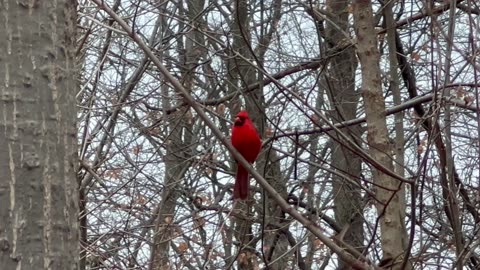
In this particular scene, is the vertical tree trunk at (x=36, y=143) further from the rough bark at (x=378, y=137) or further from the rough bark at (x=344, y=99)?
the rough bark at (x=344, y=99)

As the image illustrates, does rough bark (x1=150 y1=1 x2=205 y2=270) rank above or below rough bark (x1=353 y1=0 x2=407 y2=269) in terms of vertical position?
above

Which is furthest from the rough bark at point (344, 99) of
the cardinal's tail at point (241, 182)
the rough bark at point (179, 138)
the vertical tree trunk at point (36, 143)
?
the vertical tree trunk at point (36, 143)

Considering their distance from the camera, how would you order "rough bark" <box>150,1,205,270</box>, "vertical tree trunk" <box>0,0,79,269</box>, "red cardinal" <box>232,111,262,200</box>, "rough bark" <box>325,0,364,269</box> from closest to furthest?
1. "vertical tree trunk" <box>0,0,79,269</box>
2. "red cardinal" <box>232,111,262,200</box>
3. "rough bark" <box>150,1,205,270</box>
4. "rough bark" <box>325,0,364,269</box>

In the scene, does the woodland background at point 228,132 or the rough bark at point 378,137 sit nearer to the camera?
the woodland background at point 228,132

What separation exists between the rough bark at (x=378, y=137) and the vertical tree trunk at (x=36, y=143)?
1.80m

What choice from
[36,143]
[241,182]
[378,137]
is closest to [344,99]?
[241,182]

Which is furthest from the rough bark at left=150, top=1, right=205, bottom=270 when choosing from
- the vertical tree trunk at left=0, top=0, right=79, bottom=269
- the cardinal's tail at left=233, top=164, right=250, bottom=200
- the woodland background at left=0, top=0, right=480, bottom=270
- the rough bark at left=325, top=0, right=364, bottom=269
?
the vertical tree trunk at left=0, top=0, right=79, bottom=269

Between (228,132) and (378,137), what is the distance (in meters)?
5.09

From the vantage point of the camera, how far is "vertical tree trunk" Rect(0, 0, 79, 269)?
4.78 ft

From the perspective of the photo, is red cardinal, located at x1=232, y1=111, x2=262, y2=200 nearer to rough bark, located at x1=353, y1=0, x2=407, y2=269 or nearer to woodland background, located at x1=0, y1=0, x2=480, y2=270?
woodland background, located at x1=0, y1=0, x2=480, y2=270

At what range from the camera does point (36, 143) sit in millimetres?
1498

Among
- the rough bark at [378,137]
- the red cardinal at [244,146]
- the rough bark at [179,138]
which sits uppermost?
the rough bark at [179,138]

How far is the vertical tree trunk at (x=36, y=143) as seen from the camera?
1.46 metres

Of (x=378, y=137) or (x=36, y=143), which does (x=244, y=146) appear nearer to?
(x=378, y=137)
